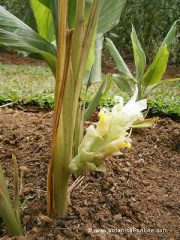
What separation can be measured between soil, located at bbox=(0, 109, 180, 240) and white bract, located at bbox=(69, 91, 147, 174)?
20cm

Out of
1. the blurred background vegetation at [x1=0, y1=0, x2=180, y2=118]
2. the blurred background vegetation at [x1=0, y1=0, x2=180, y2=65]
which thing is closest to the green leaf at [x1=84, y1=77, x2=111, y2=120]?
the blurred background vegetation at [x1=0, y1=0, x2=180, y2=118]

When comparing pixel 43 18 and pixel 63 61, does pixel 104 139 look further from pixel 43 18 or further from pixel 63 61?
pixel 43 18

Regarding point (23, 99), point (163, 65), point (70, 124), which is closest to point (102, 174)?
point (70, 124)

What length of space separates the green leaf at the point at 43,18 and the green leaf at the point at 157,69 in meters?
0.56

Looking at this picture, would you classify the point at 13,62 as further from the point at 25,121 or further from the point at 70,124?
the point at 70,124

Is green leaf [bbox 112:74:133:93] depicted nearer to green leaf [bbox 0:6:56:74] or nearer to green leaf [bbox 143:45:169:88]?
green leaf [bbox 143:45:169:88]

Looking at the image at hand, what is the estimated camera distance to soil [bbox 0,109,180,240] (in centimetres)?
100

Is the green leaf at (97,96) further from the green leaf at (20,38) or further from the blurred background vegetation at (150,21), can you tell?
the blurred background vegetation at (150,21)

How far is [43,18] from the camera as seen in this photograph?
1169mm

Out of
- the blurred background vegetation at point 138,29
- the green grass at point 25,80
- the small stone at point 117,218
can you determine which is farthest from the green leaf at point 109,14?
the blurred background vegetation at point 138,29

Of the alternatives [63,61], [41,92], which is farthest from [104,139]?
[41,92]

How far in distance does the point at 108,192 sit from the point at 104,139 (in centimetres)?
34

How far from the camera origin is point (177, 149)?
1.61 m

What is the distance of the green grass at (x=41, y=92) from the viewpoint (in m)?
2.11
